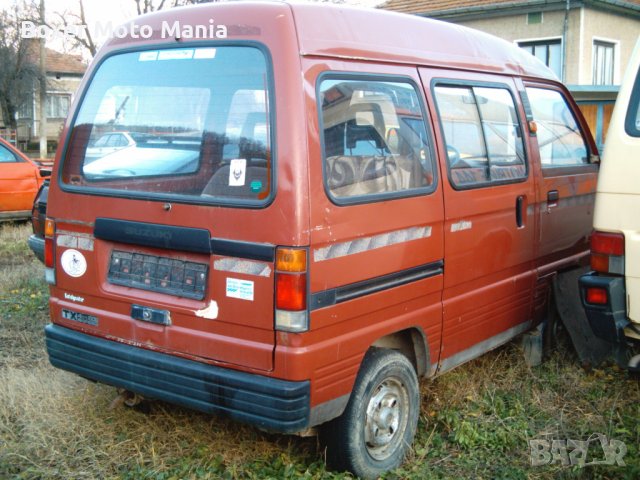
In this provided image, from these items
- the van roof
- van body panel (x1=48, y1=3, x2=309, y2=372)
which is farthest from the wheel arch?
the van roof

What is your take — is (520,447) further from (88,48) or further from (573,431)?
(88,48)

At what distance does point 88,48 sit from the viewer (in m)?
31.5

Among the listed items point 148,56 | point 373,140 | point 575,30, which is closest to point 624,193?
point 373,140

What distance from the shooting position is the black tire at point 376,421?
142 inches

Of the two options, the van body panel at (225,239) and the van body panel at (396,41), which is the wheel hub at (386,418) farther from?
the van body panel at (396,41)

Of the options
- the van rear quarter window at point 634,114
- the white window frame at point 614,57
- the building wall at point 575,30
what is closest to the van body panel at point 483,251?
the van rear quarter window at point 634,114

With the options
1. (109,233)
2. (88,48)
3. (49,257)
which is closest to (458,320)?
(109,233)

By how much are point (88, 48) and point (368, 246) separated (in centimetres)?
3087

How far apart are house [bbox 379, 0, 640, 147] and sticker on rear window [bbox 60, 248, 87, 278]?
1699 cm

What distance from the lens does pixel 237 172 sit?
3.40 metres

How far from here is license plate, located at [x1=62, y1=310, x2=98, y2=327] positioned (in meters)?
3.85

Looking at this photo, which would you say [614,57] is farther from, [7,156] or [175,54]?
[175,54]

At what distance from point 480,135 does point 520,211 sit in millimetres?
602

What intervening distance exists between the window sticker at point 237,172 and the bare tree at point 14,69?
3007cm
